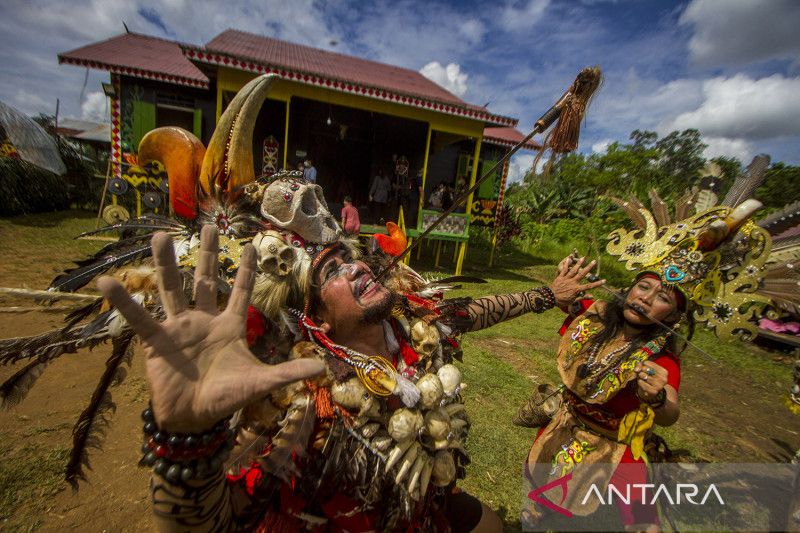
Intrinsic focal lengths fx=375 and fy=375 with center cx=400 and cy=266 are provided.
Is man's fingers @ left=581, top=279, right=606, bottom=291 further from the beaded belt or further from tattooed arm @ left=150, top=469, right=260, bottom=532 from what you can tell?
tattooed arm @ left=150, top=469, right=260, bottom=532

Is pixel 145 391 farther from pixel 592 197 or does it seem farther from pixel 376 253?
pixel 592 197

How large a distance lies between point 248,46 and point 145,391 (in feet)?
35.3

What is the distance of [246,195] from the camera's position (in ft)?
5.51

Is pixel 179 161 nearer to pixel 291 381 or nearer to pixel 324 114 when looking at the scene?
pixel 291 381

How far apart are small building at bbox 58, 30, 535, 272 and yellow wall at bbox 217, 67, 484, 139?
23mm

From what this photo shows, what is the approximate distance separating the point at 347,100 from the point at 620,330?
26.8 ft

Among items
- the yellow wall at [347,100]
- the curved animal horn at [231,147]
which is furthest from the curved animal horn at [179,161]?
the yellow wall at [347,100]

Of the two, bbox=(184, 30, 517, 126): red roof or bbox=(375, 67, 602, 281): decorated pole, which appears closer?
bbox=(375, 67, 602, 281): decorated pole

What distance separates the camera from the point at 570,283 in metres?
→ 2.31

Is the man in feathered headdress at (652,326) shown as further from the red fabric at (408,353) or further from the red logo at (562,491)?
the red fabric at (408,353)

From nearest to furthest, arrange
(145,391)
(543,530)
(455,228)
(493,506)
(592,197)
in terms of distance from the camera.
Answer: (543,530) < (493,506) < (145,391) < (455,228) < (592,197)

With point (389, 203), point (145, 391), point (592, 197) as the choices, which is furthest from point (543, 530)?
point (592, 197)

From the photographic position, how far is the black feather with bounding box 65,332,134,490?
1387mm

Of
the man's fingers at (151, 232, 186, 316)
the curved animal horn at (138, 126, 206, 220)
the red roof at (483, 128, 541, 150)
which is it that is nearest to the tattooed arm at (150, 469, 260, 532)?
the man's fingers at (151, 232, 186, 316)
